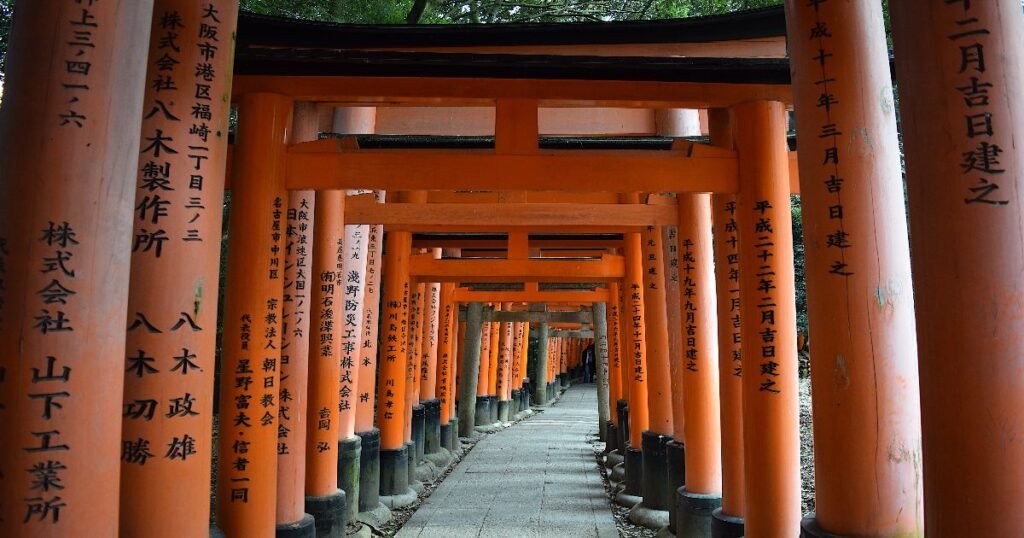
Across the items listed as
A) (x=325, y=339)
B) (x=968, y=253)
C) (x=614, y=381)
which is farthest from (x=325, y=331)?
(x=614, y=381)

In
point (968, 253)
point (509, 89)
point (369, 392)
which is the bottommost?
point (369, 392)

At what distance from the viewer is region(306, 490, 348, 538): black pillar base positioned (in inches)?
240

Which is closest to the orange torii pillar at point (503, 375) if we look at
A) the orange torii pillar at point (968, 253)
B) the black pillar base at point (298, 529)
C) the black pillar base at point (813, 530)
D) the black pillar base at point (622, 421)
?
the black pillar base at point (622, 421)

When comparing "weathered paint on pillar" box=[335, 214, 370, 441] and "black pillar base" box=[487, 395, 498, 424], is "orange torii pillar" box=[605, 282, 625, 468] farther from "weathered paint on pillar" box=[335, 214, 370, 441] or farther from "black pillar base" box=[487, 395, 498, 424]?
"black pillar base" box=[487, 395, 498, 424]

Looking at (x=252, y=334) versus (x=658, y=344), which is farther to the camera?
(x=658, y=344)

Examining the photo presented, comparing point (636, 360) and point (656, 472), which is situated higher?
point (636, 360)

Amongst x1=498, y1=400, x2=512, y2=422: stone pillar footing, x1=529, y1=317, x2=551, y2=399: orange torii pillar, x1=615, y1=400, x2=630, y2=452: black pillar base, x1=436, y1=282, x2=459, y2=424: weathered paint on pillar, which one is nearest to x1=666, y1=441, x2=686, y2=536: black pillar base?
x1=615, y1=400, x2=630, y2=452: black pillar base

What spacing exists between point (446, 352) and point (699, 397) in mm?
9379

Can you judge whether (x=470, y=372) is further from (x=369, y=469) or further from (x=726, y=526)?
(x=726, y=526)

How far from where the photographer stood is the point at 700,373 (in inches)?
250

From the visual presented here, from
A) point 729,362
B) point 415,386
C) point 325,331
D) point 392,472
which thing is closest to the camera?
point 729,362

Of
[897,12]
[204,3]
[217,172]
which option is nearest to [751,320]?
[897,12]

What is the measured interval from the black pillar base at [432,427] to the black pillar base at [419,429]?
0.65 meters

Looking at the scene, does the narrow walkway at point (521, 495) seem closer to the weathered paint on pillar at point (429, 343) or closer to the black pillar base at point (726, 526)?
the weathered paint on pillar at point (429, 343)
